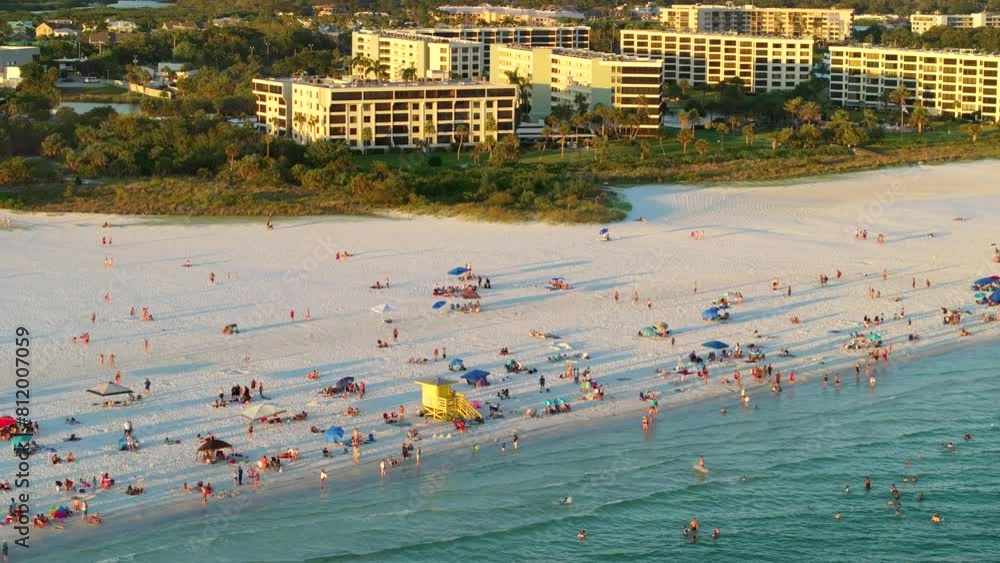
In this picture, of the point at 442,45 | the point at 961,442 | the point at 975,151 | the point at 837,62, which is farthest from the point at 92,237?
the point at 837,62

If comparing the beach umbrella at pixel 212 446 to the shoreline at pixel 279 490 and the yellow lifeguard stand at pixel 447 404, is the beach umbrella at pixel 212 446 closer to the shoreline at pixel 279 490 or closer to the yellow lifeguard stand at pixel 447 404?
the shoreline at pixel 279 490

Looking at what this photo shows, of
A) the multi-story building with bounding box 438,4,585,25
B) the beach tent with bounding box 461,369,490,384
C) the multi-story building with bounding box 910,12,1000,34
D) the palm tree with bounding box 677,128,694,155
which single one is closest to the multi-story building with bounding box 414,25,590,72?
the multi-story building with bounding box 438,4,585,25

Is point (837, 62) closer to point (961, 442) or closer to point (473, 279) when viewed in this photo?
point (473, 279)

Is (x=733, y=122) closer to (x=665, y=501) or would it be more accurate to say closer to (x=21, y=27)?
(x=665, y=501)

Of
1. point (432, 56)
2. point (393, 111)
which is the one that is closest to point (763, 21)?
point (432, 56)

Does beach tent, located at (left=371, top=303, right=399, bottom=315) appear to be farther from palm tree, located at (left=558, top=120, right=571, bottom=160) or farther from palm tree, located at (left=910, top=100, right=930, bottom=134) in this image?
palm tree, located at (left=910, top=100, right=930, bottom=134)

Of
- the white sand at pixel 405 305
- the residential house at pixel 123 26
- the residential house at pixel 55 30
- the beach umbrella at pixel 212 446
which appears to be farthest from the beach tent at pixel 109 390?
the residential house at pixel 123 26
